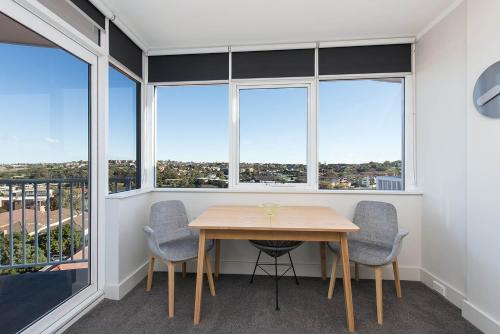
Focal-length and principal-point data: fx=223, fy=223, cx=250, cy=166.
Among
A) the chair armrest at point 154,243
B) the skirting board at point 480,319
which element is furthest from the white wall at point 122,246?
the skirting board at point 480,319

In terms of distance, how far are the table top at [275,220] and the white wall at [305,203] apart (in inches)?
8.1

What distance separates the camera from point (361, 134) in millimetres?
2807

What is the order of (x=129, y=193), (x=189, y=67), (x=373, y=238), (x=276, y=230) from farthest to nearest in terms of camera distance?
(x=189, y=67)
(x=129, y=193)
(x=373, y=238)
(x=276, y=230)

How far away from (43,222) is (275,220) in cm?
221

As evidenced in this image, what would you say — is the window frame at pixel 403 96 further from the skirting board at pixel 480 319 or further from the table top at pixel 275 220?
the skirting board at pixel 480 319

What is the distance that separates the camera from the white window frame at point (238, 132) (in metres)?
2.80

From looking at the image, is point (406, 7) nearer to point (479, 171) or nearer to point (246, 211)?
point (479, 171)

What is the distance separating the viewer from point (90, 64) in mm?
2150

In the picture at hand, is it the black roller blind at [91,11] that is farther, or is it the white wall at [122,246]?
the white wall at [122,246]

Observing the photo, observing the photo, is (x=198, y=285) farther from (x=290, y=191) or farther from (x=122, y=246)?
(x=290, y=191)

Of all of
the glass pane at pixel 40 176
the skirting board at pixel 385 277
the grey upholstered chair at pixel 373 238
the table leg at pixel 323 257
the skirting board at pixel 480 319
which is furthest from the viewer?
the table leg at pixel 323 257

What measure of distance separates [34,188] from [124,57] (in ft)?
5.27

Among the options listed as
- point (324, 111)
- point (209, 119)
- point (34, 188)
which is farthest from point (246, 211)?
point (34, 188)

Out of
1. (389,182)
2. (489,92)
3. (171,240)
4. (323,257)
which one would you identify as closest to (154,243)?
(171,240)
